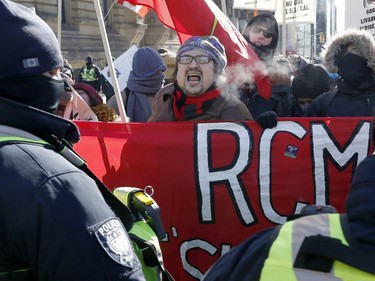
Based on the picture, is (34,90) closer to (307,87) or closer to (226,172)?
(226,172)

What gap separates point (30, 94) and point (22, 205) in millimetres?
348

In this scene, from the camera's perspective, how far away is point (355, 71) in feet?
12.2

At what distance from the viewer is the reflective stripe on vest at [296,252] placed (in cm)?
104

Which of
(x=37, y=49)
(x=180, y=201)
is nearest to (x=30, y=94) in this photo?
(x=37, y=49)

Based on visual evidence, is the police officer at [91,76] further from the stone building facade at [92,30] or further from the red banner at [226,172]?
the red banner at [226,172]

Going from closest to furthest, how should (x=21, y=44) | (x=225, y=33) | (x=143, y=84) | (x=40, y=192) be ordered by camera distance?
(x=40, y=192) → (x=21, y=44) → (x=225, y=33) → (x=143, y=84)

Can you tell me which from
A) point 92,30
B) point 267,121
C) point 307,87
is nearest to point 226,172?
point 267,121

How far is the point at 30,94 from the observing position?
158cm

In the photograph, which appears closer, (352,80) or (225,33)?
(352,80)

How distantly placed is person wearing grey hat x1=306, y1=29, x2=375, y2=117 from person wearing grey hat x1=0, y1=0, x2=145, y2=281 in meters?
2.52

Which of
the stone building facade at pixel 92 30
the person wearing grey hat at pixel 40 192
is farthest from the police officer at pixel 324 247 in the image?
the stone building facade at pixel 92 30

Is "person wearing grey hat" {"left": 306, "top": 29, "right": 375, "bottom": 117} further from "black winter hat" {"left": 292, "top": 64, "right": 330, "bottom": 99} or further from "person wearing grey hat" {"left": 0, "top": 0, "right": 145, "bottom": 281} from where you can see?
"person wearing grey hat" {"left": 0, "top": 0, "right": 145, "bottom": 281}

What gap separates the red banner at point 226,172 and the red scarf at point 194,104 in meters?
0.13

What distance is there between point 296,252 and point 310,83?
3.75 metres
